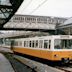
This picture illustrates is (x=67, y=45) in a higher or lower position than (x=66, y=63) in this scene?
higher

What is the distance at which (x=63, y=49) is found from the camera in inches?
828

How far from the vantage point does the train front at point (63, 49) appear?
67.8 feet

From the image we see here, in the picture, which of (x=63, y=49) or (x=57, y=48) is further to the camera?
(x=63, y=49)

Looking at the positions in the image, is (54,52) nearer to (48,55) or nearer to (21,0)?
(48,55)

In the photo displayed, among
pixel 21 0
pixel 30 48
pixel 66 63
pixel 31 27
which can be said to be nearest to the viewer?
pixel 21 0

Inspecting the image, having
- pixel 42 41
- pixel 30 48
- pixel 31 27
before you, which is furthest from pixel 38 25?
pixel 42 41

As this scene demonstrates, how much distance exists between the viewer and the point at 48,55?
21.2 m

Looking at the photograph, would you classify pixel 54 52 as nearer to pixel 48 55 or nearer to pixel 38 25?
pixel 48 55

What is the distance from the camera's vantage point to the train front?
20.7m

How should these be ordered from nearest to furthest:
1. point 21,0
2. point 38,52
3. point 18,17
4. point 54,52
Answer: point 21,0 → point 54,52 → point 38,52 → point 18,17

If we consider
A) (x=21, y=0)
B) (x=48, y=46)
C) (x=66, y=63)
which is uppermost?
(x=21, y=0)

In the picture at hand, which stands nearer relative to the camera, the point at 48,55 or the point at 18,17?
the point at 48,55

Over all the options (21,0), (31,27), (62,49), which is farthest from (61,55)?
(31,27)

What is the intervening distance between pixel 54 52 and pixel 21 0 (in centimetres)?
558
